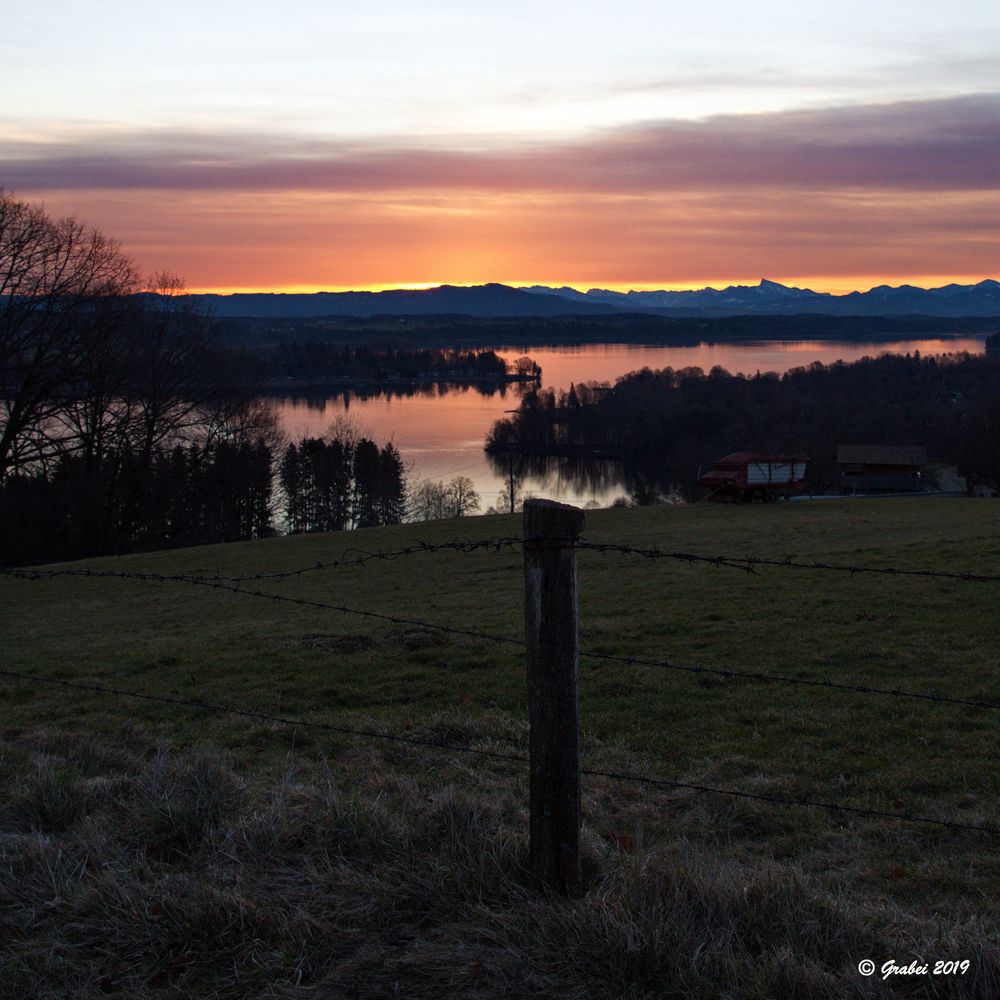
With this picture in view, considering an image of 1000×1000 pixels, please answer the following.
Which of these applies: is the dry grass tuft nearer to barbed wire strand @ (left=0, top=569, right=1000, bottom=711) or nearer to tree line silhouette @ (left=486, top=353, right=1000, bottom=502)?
barbed wire strand @ (left=0, top=569, right=1000, bottom=711)

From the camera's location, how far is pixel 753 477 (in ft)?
125

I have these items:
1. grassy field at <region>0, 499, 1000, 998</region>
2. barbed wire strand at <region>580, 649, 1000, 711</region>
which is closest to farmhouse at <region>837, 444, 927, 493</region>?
grassy field at <region>0, 499, 1000, 998</region>

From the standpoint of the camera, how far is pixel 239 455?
47281 mm

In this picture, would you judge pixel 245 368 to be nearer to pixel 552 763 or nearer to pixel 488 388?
pixel 552 763

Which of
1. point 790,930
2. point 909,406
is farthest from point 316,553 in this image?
point 909,406

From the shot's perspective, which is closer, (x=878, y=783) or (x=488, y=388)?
(x=878, y=783)

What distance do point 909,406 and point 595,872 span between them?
4006 inches

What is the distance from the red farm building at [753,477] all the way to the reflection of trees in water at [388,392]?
259ft

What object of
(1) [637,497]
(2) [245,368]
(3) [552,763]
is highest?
(2) [245,368]

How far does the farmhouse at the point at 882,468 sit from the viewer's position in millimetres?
56031

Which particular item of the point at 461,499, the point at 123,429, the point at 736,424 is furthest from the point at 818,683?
the point at 736,424

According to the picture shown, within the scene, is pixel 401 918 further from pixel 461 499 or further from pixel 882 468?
pixel 882 468

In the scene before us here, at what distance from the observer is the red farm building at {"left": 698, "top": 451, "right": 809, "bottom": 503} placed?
38.2 m

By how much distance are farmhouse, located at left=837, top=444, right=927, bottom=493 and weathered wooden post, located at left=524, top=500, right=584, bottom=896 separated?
56.4m
